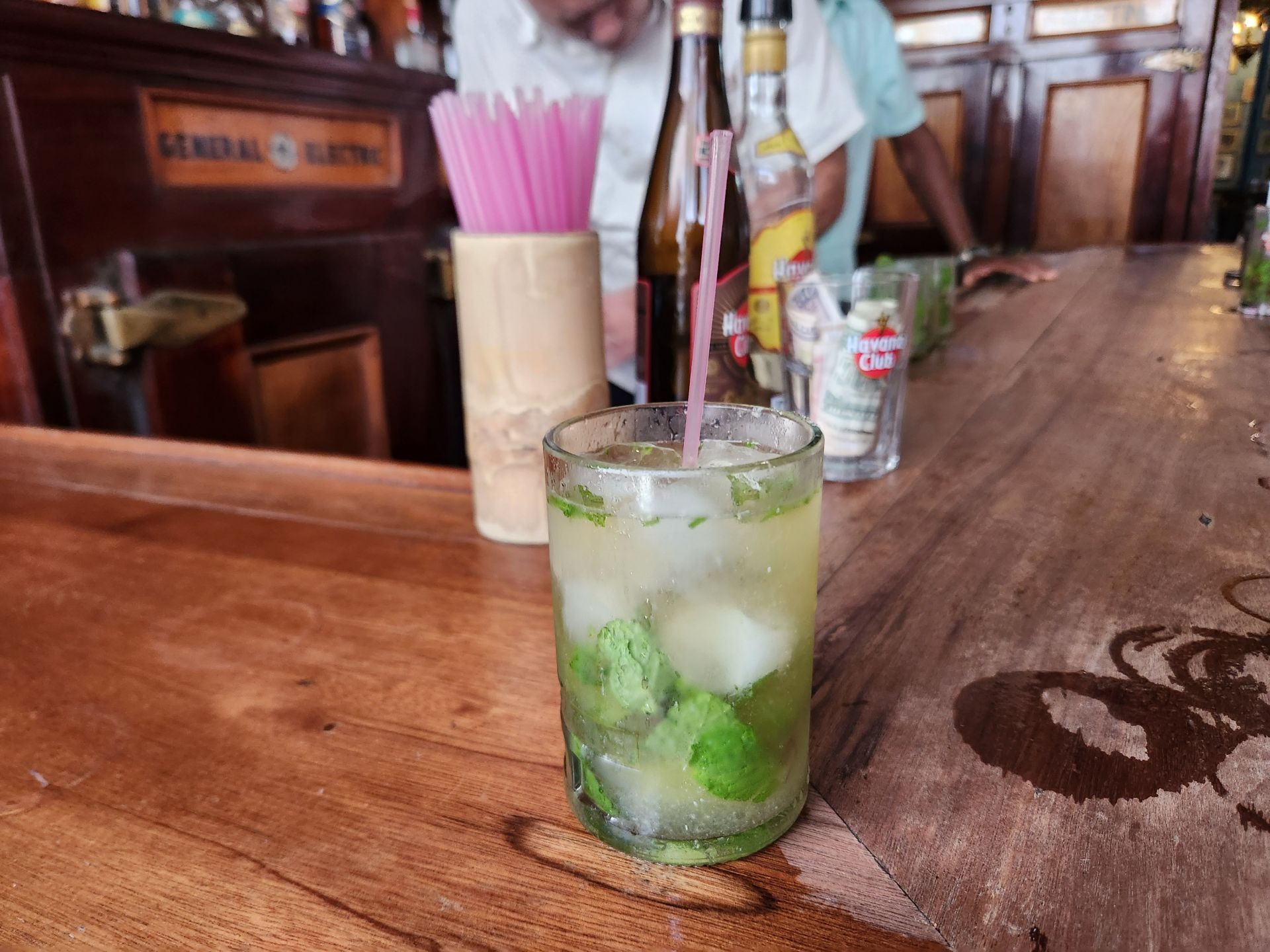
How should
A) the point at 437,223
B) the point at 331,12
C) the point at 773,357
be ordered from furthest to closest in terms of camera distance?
the point at 437,223
the point at 331,12
the point at 773,357

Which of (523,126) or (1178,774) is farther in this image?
(523,126)

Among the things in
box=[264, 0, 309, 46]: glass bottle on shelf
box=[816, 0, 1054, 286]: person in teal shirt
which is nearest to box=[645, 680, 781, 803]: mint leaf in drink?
box=[816, 0, 1054, 286]: person in teal shirt

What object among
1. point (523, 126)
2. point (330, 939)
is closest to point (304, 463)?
point (523, 126)

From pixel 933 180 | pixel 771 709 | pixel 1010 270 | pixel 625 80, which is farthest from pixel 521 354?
pixel 933 180

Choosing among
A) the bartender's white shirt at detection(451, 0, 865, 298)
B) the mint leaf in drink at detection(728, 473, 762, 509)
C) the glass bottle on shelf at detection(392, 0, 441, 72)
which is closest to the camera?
the mint leaf in drink at detection(728, 473, 762, 509)

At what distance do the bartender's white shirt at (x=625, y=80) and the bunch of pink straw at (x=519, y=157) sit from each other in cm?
86

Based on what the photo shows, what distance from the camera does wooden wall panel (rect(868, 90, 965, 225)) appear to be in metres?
4.01

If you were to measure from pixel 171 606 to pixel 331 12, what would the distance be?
6.30 feet

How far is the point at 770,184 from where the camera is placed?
3.35 ft

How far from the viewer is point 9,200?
1.36 metres

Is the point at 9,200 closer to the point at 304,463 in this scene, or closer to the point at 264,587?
the point at 304,463

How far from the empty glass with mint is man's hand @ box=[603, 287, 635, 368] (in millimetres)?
970

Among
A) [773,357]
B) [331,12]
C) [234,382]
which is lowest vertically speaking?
[234,382]

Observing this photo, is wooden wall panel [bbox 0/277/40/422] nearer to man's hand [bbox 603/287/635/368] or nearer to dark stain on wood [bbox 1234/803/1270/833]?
A: man's hand [bbox 603/287/635/368]
